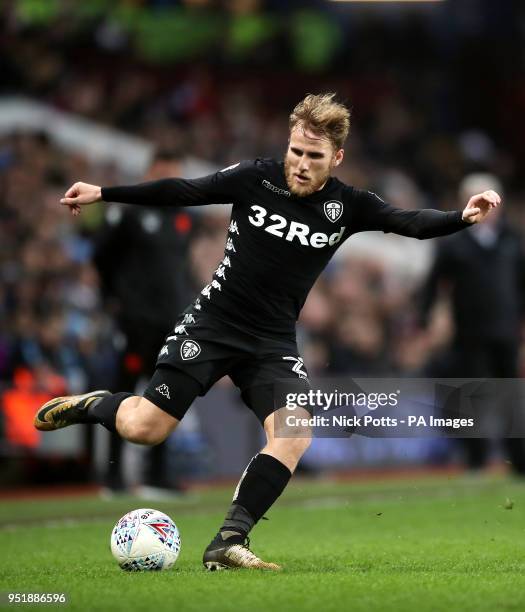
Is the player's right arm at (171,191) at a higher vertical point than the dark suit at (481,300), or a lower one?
lower

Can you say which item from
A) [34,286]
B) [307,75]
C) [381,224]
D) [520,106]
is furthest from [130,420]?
[520,106]

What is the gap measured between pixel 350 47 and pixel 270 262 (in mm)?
14807

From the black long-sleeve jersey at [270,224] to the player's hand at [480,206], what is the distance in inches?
9.3

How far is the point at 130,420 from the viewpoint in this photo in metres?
6.38

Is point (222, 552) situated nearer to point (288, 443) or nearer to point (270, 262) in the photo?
point (288, 443)

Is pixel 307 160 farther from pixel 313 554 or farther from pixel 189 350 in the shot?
pixel 313 554

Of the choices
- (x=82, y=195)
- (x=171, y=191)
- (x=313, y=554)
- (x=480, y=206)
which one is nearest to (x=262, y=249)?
Result: (x=171, y=191)

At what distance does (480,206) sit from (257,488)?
161 centimetres

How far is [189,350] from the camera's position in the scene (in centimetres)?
633

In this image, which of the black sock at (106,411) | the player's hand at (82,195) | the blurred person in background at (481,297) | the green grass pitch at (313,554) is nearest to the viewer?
the green grass pitch at (313,554)

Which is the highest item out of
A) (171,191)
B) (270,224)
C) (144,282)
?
(144,282)

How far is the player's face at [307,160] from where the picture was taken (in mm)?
6180

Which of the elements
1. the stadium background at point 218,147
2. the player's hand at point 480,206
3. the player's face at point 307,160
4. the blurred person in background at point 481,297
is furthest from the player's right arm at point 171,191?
the blurred person in background at point 481,297

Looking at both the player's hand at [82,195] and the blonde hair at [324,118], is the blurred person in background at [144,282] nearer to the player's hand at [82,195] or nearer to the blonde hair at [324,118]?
the player's hand at [82,195]
